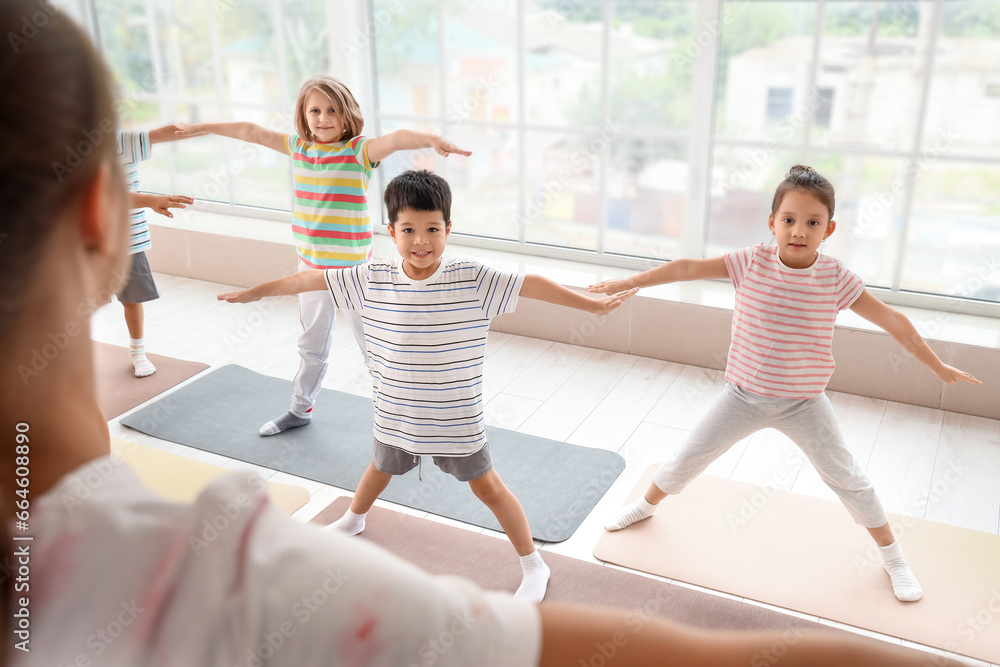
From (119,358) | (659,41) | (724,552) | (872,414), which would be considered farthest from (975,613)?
(119,358)

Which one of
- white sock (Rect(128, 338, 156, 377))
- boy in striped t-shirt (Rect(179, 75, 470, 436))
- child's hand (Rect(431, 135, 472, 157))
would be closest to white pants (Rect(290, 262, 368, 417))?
boy in striped t-shirt (Rect(179, 75, 470, 436))

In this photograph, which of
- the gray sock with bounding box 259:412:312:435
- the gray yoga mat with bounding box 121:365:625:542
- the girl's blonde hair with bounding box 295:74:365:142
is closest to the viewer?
the gray yoga mat with bounding box 121:365:625:542

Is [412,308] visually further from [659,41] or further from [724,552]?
[659,41]

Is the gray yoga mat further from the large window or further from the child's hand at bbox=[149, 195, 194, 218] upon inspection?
the large window

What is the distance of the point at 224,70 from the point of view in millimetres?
5020

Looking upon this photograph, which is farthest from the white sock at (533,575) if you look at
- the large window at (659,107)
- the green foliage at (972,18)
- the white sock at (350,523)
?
the green foliage at (972,18)

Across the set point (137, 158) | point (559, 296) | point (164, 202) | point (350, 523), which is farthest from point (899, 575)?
point (137, 158)

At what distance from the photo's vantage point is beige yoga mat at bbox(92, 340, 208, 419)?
135 inches

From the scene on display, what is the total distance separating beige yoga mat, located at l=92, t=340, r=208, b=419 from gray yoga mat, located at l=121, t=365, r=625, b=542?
9 cm

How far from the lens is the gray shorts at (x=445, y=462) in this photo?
2.15 metres

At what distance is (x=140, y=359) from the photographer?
371 centimetres

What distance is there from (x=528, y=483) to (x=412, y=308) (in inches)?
39.7

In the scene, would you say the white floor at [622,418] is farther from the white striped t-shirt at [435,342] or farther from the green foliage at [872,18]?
the green foliage at [872,18]

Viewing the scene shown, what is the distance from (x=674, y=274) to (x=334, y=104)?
140 cm
